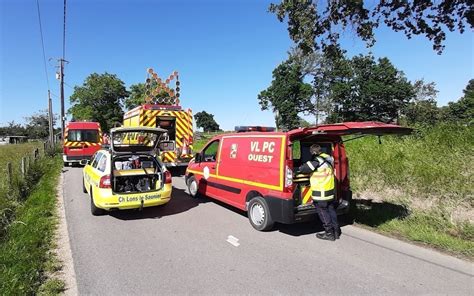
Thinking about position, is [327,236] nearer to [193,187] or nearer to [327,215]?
[327,215]

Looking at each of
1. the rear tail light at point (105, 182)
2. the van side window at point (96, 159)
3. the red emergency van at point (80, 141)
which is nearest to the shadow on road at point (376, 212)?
the rear tail light at point (105, 182)

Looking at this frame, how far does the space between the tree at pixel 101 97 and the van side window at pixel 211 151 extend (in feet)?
160

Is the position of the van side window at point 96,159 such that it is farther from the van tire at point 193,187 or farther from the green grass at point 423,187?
the green grass at point 423,187

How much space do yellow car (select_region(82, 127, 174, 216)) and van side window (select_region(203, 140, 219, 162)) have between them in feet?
4.60

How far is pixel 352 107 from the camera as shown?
6719 cm

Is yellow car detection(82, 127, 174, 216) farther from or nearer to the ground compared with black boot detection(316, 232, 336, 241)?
farther from the ground

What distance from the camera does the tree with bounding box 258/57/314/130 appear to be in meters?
69.6

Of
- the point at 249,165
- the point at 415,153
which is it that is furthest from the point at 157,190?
the point at 415,153

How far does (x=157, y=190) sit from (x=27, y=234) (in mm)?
2602

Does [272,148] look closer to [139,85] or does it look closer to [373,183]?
[373,183]

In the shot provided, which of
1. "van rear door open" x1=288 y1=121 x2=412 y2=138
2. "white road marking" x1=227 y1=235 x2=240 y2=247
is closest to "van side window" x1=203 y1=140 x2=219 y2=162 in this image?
"white road marking" x1=227 y1=235 x2=240 y2=247

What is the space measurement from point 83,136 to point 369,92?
57.5 metres

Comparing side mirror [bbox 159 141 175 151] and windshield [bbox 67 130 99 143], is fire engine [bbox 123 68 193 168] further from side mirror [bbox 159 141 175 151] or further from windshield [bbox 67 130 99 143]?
windshield [bbox 67 130 99 143]

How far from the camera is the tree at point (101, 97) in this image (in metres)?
55.3
